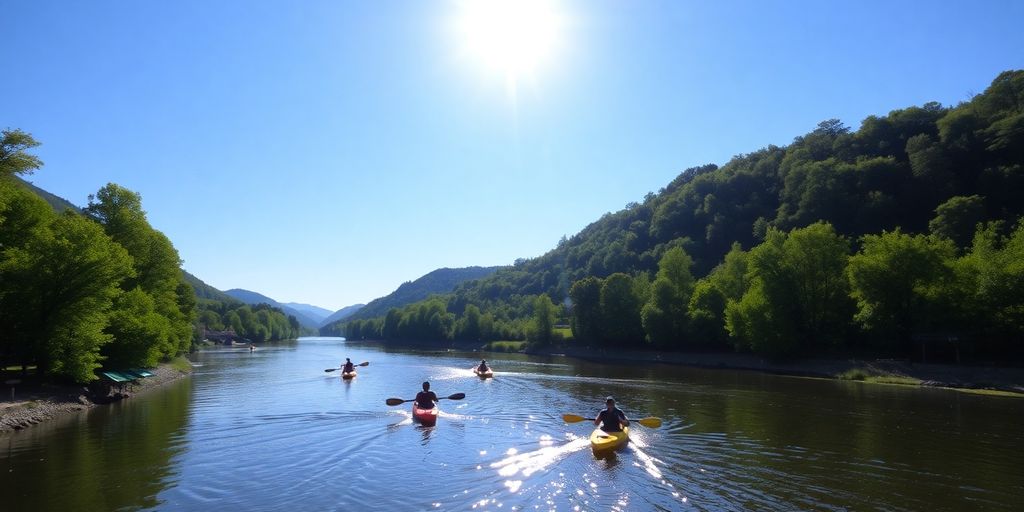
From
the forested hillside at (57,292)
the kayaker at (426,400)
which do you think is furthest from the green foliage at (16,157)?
the kayaker at (426,400)

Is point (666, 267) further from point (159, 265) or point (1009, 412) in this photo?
point (159, 265)

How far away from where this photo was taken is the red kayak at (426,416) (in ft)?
85.5

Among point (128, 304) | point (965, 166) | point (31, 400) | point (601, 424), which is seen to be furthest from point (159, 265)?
point (965, 166)

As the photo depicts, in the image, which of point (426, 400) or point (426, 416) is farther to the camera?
point (426, 400)

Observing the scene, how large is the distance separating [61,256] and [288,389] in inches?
652

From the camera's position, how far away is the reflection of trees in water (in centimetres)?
1407

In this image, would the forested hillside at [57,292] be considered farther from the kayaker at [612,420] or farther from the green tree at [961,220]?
the green tree at [961,220]

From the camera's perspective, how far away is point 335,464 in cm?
1800

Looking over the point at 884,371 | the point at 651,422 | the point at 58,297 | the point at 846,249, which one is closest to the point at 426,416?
the point at 651,422

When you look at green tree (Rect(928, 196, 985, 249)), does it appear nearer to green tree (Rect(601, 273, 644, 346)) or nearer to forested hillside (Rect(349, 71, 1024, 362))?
forested hillside (Rect(349, 71, 1024, 362))

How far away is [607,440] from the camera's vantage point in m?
20.1

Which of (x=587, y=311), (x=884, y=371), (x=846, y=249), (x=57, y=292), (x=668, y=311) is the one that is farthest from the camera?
(x=587, y=311)

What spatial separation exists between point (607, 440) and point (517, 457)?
3.48 metres

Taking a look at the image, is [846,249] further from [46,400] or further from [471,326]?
[471,326]
